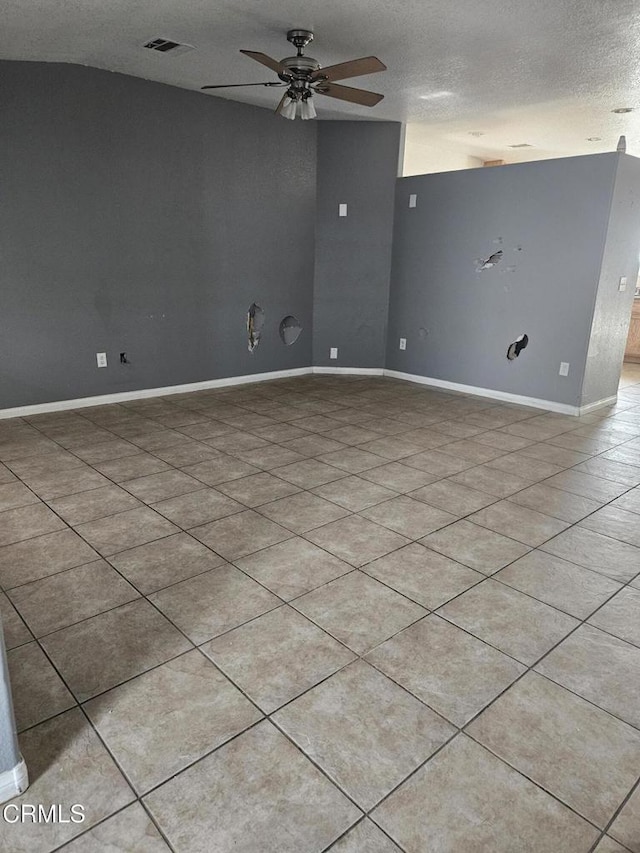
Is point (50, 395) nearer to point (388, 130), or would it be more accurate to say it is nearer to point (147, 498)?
point (147, 498)

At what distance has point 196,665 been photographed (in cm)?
182

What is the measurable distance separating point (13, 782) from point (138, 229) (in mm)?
4329

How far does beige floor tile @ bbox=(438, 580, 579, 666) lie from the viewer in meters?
1.96

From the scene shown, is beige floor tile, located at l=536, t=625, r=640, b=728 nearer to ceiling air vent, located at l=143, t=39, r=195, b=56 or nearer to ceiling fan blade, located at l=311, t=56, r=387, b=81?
ceiling fan blade, located at l=311, t=56, r=387, b=81

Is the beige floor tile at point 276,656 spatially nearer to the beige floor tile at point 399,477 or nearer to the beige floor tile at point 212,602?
the beige floor tile at point 212,602

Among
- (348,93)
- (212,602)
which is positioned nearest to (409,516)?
(212,602)

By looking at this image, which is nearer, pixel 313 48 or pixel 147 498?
pixel 147 498

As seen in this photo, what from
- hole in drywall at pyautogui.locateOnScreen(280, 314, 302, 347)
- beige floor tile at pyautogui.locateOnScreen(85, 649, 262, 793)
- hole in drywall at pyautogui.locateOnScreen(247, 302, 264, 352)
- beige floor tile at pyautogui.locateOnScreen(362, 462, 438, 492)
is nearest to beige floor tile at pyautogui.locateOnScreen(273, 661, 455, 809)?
beige floor tile at pyautogui.locateOnScreen(85, 649, 262, 793)

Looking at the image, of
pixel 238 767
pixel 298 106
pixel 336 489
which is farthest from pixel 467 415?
pixel 238 767

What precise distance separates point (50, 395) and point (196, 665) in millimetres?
3454

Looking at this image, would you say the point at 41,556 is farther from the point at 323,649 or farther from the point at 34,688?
the point at 323,649

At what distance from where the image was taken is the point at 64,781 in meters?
1.41

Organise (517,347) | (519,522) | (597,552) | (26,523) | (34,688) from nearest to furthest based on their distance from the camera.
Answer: (34,688) < (597,552) < (26,523) < (519,522) < (517,347)

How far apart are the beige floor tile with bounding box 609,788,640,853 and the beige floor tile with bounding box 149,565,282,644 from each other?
1201 millimetres
